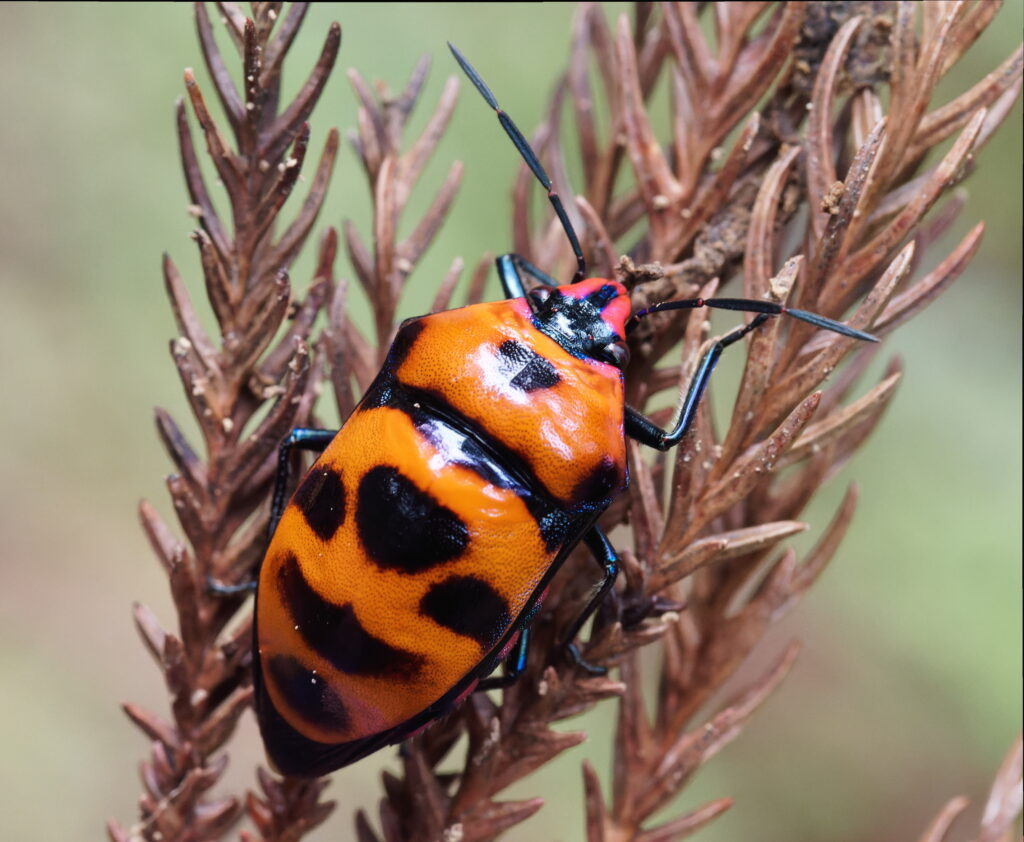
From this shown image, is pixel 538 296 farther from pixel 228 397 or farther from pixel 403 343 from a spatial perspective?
pixel 228 397

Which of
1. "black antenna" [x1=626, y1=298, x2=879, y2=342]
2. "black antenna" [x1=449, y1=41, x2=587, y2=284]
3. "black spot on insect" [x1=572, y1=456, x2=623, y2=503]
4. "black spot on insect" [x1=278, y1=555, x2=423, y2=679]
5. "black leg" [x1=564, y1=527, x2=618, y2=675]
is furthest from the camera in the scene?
"black antenna" [x1=449, y1=41, x2=587, y2=284]

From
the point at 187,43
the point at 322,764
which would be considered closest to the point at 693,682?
the point at 322,764

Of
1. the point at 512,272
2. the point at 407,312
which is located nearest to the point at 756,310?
the point at 512,272

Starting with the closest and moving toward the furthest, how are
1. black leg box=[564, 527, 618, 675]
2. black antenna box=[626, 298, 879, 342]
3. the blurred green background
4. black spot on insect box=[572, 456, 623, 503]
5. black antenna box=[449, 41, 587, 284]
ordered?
black antenna box=[626, 298, 879, 342], black leg box=[564, 527, 618, 675], black spot on insect box=[572, 456, 623, 503], black antenna box=[449, 41, 587, 284], the blurred green background

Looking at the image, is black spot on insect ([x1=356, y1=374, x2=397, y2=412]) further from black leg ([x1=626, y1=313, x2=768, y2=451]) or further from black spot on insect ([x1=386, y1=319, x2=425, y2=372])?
black leg ([x1=626, y1=313, x2=768, y2=451])

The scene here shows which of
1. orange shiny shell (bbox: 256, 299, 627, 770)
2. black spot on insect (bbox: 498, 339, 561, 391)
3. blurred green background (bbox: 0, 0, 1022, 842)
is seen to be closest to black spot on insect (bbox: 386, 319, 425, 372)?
orange shiny shell (bbox: 256, 299, 627, 770)

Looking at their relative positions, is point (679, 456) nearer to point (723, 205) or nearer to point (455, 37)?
point (723, 205)
